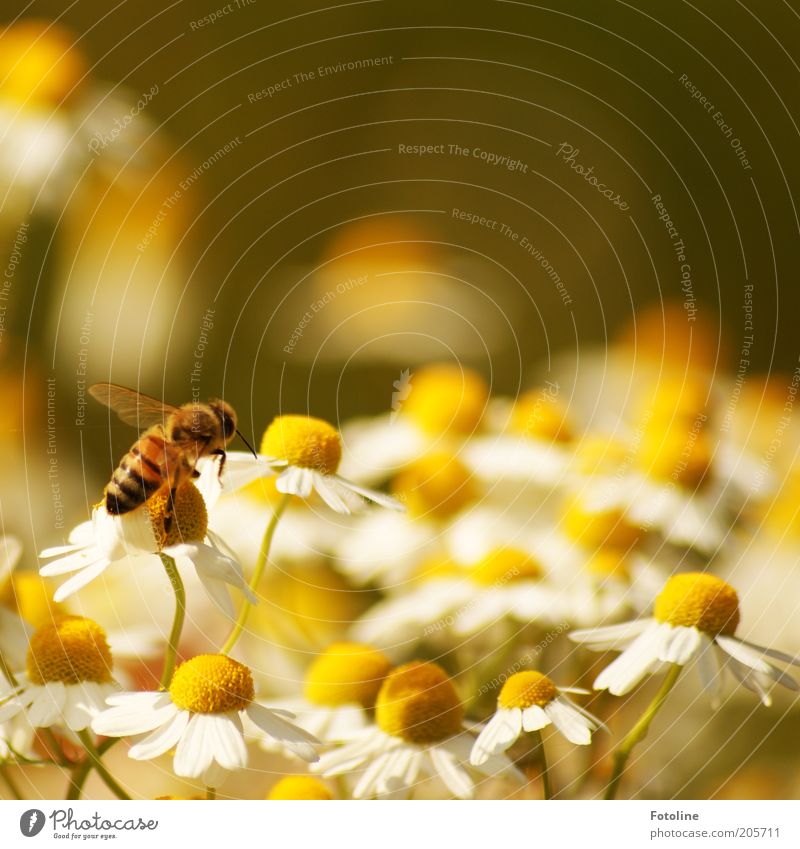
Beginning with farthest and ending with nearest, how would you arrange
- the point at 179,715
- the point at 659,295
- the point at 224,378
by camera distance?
the point at 659,295 < the point at 224,378 < the point at 179,715

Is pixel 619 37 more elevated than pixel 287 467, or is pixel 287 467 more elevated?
pixel 619 37

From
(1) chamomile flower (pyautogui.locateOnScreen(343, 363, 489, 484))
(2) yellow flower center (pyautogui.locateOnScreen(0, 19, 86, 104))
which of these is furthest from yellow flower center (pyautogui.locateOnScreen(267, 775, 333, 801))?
(2) yellow flower center (pyautogui.locateOnScreen(0, 19, 86, 104))

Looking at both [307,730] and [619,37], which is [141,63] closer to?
[619,37]

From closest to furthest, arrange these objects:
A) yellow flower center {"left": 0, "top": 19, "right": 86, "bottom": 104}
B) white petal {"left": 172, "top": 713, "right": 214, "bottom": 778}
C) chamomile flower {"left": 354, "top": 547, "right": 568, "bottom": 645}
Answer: white petal {"left": 172, "top": 713, "right": 214, "bottom": 778} → chamomile flower {"left": 354, "top": 547, "right": 568, "bottom": 645} → yellow flower center {"left": 0, "top": 19, "right": 86, "bottom": 104}

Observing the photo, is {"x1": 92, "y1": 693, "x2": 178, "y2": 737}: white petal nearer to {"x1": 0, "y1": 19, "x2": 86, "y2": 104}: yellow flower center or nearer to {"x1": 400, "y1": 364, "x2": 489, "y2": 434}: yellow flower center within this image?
{"x1": 400, "y1": 364, "x2": 489, "y2": 434}: yellow flower center

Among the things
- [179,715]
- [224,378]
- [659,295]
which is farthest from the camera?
[659,295]

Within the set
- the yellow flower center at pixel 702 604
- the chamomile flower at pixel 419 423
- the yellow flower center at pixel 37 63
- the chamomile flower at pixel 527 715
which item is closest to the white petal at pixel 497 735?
the chamomile flower at pixel 527 715

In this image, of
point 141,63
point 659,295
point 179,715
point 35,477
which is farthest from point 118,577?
point 659,295

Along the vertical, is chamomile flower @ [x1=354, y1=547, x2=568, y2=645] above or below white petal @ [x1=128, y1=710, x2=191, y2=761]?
above
